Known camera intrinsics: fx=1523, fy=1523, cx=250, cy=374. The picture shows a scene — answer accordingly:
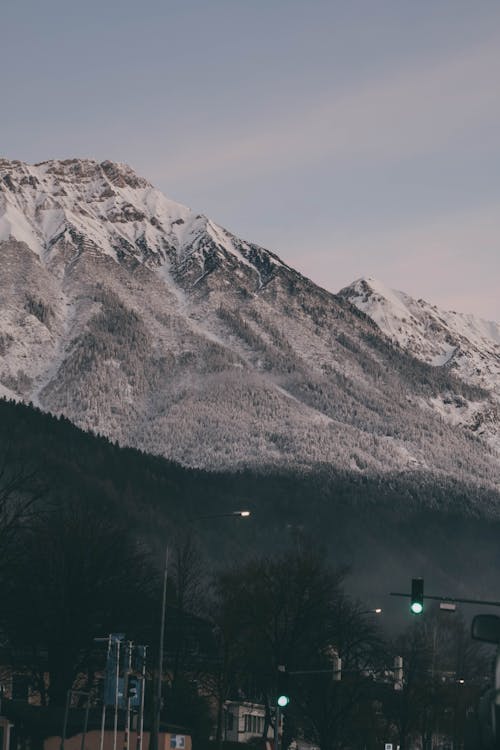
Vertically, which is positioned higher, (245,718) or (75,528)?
(75,528)

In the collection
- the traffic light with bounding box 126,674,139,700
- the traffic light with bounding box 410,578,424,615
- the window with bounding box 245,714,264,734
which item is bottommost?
the traffic light with bounding box 126,674,139,700

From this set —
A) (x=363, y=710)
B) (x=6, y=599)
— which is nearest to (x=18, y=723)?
(x=6, y=599)

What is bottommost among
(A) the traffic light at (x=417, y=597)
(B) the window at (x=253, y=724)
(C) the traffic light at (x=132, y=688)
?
(C) the traffic light at (x=132, y=688)

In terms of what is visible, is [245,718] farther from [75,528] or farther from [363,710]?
[75,528]

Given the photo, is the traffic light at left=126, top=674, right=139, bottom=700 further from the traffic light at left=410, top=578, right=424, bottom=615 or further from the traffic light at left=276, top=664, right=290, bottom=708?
the traffic light at left=410, top=578, right=424, bottom=615

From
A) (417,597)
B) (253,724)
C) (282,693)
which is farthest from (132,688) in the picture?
(253,724)

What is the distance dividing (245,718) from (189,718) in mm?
38207

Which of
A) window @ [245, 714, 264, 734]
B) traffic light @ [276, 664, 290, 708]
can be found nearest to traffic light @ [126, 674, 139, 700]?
traffic light @ [276, 664, 290, 708]

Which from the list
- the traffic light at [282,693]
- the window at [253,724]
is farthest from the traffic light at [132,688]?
the window at [253,724]

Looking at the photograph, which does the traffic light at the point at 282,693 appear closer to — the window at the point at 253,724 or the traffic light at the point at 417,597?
the traffic light at the point at 417,597

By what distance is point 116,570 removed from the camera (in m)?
95.1

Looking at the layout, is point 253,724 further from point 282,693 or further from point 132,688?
point 132,688

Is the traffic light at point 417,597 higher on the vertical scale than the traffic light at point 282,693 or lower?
higher

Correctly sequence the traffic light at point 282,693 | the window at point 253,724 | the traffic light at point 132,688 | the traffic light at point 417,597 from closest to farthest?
the traffic light at point 417,597 < the traffic light at point 132,688 < the traffic light at point 282,693 < the window at point 253,724
